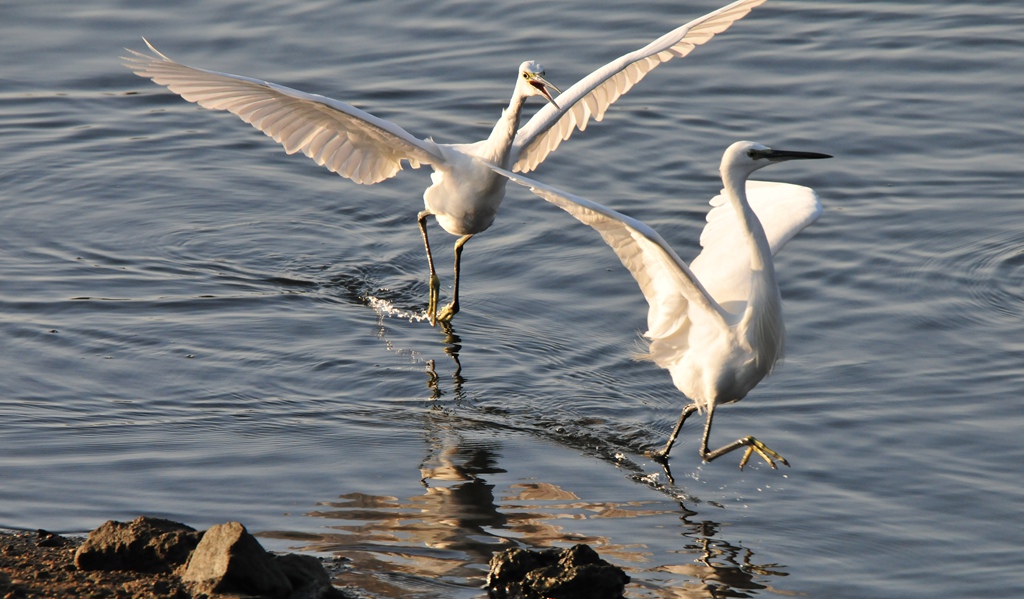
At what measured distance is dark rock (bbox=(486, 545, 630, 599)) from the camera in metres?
5.30

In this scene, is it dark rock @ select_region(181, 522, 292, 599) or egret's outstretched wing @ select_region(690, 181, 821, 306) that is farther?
egret's outstretched wing @ select_region(690, 181, 821, 306)

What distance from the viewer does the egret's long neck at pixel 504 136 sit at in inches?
372

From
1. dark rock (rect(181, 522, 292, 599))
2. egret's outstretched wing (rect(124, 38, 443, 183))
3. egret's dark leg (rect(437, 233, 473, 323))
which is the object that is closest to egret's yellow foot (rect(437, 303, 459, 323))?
egret's dark leg (rect(437, 233, 473, 323))

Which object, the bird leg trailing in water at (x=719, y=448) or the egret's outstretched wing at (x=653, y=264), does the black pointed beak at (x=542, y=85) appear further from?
the bird leg trailing in water at (x=719, y=448)

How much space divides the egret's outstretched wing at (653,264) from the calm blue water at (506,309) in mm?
820

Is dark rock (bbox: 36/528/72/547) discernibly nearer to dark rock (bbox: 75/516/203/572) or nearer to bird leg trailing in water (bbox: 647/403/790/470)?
dark rock (bbox: 75/516/203/572)

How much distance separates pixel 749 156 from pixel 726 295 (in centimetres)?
84

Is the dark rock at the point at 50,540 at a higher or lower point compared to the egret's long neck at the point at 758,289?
lower

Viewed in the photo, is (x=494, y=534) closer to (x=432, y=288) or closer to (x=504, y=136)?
(x=432, y=288)

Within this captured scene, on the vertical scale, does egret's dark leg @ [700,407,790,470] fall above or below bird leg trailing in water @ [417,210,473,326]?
below

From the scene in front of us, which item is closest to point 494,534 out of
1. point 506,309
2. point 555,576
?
point 555,576

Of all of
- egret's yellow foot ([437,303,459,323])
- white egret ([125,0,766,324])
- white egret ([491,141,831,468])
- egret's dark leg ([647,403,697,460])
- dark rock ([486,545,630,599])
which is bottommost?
dark rock ([486,545,630,599])

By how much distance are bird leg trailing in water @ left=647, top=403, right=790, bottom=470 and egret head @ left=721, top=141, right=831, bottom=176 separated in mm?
1385

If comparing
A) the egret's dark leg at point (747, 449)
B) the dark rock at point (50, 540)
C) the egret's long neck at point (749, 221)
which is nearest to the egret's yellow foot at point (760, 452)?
the egret's dark leg at point (747, 449)
